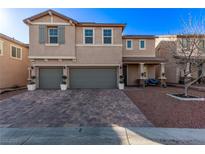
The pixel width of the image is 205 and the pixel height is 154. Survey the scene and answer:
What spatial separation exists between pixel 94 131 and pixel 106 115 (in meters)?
1.77

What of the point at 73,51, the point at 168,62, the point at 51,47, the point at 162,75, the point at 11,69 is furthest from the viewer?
the point at 168,62

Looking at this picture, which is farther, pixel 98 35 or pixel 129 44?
pixel 129 44

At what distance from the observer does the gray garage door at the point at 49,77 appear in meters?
13.6

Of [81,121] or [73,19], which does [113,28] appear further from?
[81,121]

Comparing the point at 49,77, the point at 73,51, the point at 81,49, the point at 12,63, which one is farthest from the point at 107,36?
the point at 12,63

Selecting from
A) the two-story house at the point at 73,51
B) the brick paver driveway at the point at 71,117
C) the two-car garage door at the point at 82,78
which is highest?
the two-story house at the point at 73,51

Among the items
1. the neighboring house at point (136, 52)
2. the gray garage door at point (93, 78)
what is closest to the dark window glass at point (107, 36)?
the gray garage door at point (93, 78)

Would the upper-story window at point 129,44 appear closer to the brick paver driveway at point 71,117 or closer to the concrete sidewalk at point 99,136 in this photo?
the brick paver driveway at point 71,117

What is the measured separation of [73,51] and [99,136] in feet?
34.0

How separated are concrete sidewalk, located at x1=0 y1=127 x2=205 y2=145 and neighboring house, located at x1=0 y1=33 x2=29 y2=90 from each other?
11.0m

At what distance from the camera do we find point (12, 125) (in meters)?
5.11

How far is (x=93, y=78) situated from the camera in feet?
45.4

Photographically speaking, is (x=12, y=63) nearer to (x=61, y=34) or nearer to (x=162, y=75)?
(x=61, y=34)

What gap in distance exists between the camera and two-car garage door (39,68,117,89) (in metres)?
13.6
